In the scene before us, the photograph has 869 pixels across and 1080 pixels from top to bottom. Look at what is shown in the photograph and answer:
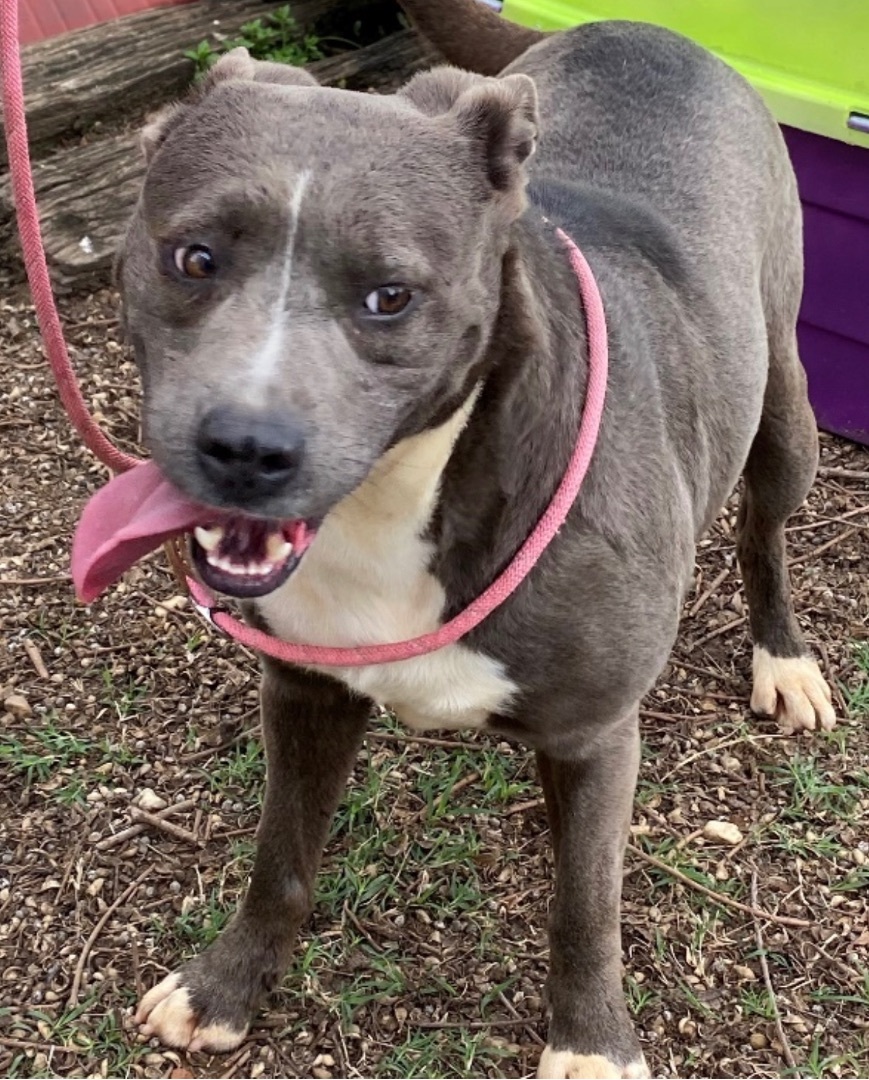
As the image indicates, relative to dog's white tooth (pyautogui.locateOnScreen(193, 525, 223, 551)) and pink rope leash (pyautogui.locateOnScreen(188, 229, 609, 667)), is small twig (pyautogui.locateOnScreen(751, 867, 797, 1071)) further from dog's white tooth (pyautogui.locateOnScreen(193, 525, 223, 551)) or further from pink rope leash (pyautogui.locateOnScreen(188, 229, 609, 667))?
dog's white tooth (pyautogui.locateOnScreen(193, 525, 223, 551))

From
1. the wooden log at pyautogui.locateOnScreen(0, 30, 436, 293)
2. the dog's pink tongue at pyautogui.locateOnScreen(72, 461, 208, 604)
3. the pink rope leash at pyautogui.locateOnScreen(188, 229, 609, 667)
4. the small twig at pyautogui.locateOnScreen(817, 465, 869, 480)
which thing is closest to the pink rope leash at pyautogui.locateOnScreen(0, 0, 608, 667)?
the pink rope leash at pyautogui.locateOnScreen(188, 229, 609, 667)

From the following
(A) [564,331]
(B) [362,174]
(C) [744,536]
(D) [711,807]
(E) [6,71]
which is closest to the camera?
(B) [362,174]

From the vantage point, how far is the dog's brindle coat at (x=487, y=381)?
1783 mm

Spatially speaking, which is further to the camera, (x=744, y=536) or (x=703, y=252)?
(x=744, y=536)

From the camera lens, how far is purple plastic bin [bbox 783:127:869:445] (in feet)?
12.8

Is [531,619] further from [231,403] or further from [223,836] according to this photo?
[223,836]

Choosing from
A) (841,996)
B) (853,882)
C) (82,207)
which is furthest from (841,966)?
(82,207)

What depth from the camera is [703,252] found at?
2770 millimetres

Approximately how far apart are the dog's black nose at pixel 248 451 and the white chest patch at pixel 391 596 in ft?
1.08

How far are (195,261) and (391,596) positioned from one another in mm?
634

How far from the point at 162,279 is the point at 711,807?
1961 mm

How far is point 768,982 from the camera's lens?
9.59 ft

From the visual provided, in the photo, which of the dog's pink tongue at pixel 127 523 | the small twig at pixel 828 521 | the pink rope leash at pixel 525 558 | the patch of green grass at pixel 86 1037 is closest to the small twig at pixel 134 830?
the patch of green grass at pixel 86 1037

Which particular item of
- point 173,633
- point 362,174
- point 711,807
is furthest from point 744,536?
point 362,174
